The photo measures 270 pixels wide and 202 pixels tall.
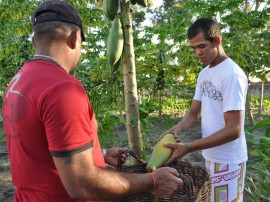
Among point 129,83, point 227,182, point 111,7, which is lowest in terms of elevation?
point 227,182

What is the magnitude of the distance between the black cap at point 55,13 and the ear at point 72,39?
1.5 inches

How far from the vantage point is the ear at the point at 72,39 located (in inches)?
41.0

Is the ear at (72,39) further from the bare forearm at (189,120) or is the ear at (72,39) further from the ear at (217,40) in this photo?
the bare forearm at (189,120)

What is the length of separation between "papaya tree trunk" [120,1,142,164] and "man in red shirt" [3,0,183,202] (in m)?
0.43

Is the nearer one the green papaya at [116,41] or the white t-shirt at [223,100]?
the green papaya at [116,41]

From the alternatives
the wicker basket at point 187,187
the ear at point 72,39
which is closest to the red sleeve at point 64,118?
the ear at point 72,39

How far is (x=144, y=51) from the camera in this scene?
6473 millimetres

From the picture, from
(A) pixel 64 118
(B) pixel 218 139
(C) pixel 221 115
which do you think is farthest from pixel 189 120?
(A) pixel 64 118

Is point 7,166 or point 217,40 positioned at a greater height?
point 217,40

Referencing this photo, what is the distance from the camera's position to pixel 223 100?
164 centimetres

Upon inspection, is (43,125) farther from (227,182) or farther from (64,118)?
(227,182)

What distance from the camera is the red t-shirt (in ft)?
2.87

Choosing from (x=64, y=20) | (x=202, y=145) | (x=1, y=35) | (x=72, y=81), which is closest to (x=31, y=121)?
(x=72, y=81)

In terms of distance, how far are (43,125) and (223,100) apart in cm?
104
